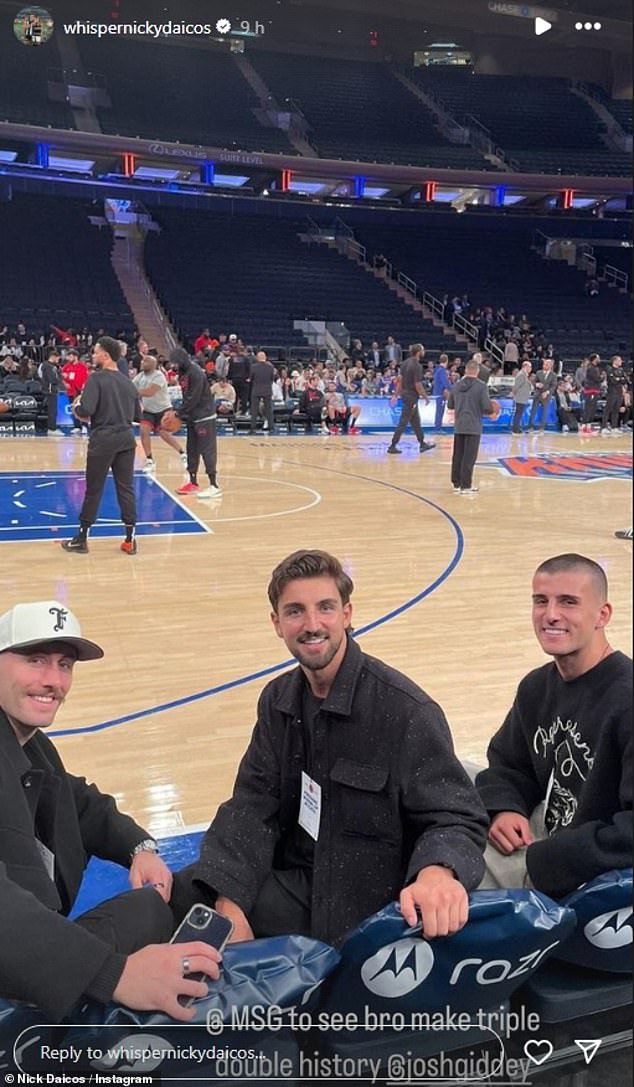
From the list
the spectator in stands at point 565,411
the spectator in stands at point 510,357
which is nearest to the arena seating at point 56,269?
the spectator in stands at point 510,357

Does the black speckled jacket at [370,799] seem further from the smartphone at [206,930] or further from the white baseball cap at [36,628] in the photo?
the white baseball cap at [36,628]

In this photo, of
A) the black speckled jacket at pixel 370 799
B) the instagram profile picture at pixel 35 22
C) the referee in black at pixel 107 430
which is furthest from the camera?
the instagram profile picture at pixel 35 22

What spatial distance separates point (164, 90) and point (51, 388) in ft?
42.4

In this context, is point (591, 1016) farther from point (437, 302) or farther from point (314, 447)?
point (437, 302)

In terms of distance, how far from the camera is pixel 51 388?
1433cm

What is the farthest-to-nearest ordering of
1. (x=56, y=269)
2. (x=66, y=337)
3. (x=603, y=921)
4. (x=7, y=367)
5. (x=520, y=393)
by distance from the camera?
1. (x=56, y=269)
2. (x=66, y=337)
3. (x=520, y=393)
4. (x=7, y=367)
5. (x=603, y=921)

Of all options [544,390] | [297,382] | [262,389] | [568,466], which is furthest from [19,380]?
[544,390]

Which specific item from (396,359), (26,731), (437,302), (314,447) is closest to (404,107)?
(437,302)

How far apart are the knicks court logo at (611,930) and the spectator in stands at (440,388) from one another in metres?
14.8

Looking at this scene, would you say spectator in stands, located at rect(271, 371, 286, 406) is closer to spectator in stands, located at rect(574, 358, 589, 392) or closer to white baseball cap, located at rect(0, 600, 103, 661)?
spectator in stands, located at rect(574, 358, 589, 392)

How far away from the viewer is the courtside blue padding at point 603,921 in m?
1.60

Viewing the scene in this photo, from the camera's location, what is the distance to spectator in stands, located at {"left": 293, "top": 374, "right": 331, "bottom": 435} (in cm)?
1630

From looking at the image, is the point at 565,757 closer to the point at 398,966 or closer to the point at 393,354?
the point at 398,966

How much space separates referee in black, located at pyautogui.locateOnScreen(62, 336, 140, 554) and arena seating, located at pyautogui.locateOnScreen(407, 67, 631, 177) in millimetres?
23010
